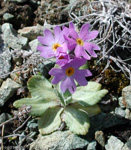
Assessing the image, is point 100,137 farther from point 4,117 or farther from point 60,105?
point 4,117

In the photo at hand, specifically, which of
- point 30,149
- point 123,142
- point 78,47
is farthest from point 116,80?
point 30,149

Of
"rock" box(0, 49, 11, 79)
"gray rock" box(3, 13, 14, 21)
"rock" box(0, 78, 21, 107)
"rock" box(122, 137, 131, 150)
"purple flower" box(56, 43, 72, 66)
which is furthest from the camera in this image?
"gray rock" box(3, 13, 14, 21)

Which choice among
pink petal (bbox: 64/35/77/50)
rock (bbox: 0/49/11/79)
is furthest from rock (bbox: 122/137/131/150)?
rock (bbox: 0/49/11/79)

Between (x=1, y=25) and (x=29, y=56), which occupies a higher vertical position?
(x=1, y=25)

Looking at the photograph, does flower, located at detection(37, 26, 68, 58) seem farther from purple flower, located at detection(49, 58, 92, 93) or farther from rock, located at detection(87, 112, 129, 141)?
rock, located at detection(87, 112, 129, 141)

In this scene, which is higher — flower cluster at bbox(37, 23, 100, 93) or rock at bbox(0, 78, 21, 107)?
flower cluster at bbox(37, 23, 100, 93)

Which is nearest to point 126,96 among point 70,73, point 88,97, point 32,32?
point 88,97

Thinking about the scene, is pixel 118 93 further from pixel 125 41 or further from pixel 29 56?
pixel 29 56

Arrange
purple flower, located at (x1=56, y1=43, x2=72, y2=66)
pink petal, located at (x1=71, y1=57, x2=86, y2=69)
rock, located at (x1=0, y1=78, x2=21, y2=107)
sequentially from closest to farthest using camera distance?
purple flower, located at (x1=56, y1=43, x2=72, y2=66) → pink petal, located at (x1=71, y1=57, x2=86, y2=69) → rock, located at (x1=0, y1=78, x2=21, y2=107)
